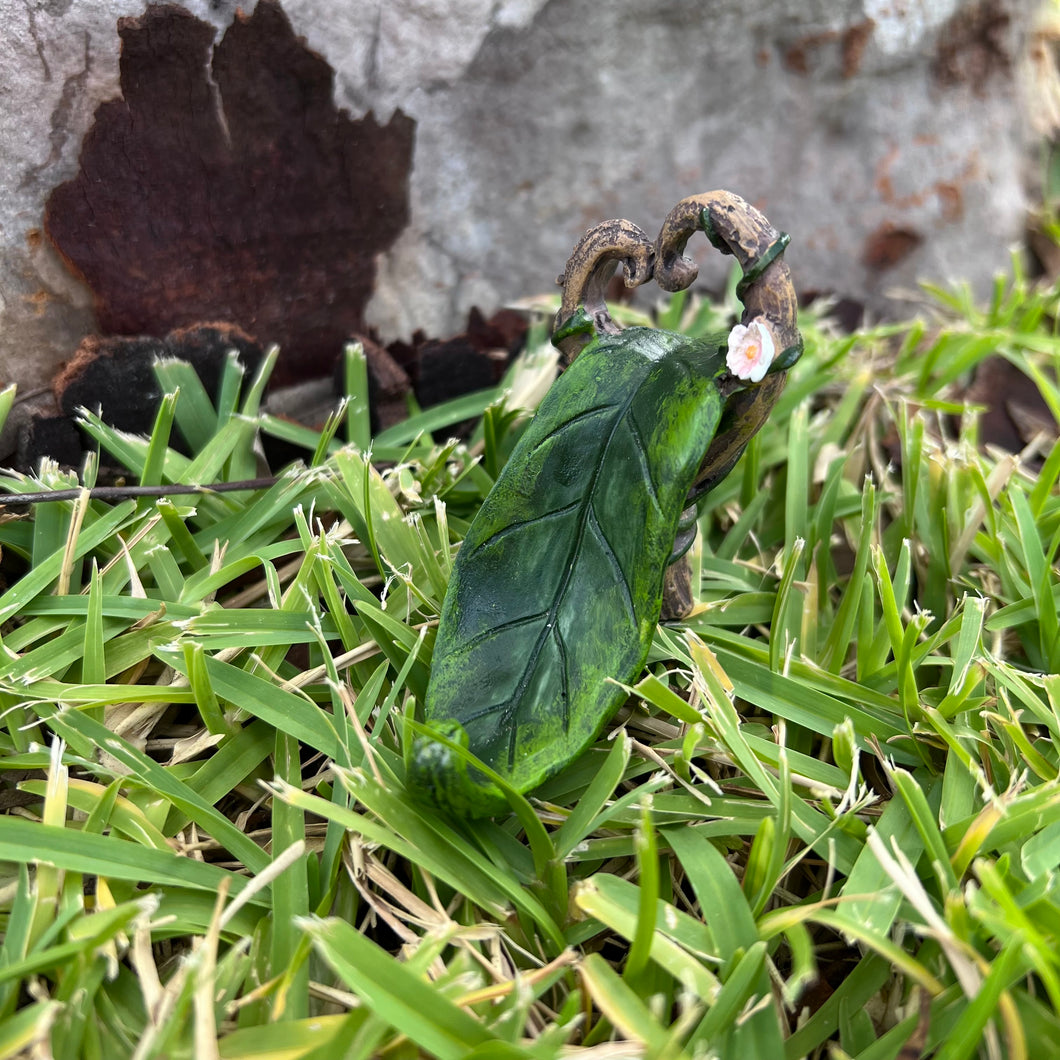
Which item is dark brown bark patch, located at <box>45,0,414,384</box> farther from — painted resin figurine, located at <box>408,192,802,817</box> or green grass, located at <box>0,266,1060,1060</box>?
painted resin figurine, located at <box>408,192,802,817</box>

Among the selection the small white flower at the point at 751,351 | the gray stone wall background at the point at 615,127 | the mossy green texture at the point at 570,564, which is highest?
the gray stone wall background at the point at 615,127

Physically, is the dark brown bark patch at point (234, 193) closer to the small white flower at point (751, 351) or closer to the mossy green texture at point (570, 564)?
the mossy green texture at point (570, 564)

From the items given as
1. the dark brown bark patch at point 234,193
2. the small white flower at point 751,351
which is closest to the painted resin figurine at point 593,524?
the small white flower at point 751,351

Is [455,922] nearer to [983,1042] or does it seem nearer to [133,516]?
[983,1042]

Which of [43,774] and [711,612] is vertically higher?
[711,612]

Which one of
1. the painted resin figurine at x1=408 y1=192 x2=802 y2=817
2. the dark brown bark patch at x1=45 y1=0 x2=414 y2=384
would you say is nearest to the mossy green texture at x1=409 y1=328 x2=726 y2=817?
the painted resin figurine at x1=408 y1=192 x2=802 y2=817

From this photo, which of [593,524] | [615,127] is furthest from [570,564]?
[615,127]

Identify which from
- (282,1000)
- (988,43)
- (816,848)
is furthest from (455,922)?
(988,43)
